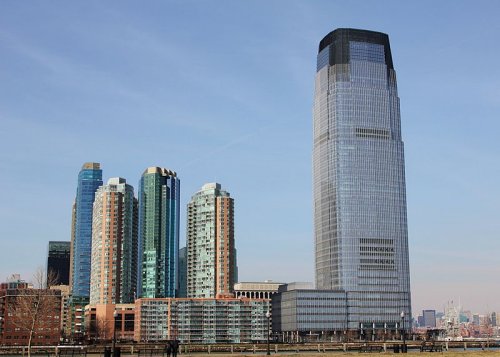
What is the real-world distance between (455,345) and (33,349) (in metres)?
118

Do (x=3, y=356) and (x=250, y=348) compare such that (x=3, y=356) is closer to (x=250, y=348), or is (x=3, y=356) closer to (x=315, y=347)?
(x=250, y=348)

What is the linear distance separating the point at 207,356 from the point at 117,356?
16.7 meters

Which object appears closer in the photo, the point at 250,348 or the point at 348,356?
the point at 348,356

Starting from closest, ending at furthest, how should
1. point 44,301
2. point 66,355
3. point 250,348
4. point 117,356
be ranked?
point 117,356 < point 66,355 < point 44,301 < point 250,348

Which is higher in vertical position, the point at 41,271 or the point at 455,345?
the point at 41,271

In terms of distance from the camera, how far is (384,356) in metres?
77.9

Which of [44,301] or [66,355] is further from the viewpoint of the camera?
[44,301]

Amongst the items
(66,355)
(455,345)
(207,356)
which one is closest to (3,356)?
(66,355)

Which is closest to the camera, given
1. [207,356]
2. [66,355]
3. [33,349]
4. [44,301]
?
[207,356]

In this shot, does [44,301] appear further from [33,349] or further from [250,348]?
[250,348]

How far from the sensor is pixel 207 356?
90.8m

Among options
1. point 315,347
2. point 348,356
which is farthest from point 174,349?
point 315,347

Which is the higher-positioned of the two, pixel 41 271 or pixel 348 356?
pixel 41 271

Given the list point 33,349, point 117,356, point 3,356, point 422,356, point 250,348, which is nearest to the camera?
point 117,356
